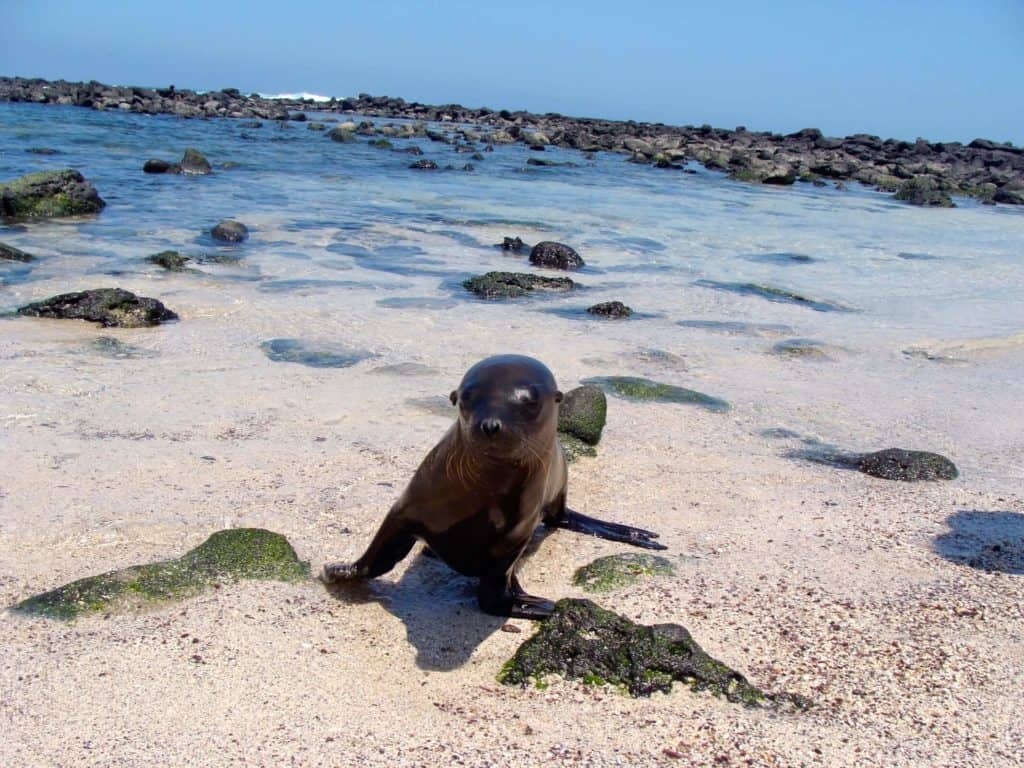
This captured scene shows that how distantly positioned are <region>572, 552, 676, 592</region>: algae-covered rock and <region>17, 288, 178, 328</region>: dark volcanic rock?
17.9ft

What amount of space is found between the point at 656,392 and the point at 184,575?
4.12 metres

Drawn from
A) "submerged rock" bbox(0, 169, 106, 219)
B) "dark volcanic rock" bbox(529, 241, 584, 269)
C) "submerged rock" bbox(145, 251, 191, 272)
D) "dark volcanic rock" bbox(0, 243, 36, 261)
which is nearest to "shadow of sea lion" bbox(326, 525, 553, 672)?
"submerged rock" bbox(145, 251, 191, 272)

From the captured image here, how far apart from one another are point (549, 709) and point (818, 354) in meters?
Answer: 6.57

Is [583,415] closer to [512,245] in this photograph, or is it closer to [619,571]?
[619,571]

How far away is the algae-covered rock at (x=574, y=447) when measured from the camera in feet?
19.3

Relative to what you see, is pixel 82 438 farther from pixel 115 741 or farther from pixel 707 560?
pixel 707 560

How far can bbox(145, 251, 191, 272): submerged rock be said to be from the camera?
11.1 m

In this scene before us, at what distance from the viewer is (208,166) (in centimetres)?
2342

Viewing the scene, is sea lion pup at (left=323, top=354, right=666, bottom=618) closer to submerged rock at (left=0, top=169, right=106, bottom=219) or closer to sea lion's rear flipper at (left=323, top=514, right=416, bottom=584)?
sea lion's rear flipper at (left=323, top=514, right=416, bottom=584)

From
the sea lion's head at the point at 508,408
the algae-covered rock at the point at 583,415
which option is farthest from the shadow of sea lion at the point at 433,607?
the algae-covered rock at the point at 583,415

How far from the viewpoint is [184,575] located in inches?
158

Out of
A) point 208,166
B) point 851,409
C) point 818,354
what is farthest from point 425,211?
point 851,409

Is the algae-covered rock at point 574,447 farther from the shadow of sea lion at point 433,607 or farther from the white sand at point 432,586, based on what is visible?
the shadow of sea lion at point 433,607

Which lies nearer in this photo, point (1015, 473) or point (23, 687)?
point (23, 687)
